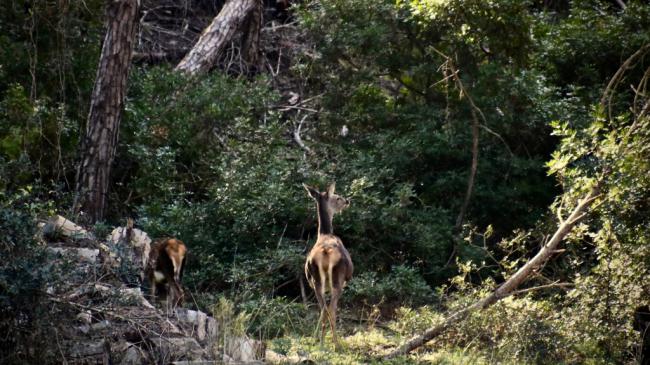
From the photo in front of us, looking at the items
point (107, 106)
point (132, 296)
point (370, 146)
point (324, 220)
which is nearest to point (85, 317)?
point (132, 296)

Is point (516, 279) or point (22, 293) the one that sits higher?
point (22, 293)

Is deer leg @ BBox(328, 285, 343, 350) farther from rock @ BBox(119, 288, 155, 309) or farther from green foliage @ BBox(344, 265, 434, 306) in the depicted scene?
rock @ BBox(119, 288, 155, 309)

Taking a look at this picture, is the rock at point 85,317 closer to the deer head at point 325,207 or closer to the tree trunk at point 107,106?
the deer head at point 325,207

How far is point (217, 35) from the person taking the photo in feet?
64.3

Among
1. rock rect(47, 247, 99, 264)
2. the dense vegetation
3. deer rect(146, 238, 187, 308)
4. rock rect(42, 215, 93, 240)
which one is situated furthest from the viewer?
the dense vegetation

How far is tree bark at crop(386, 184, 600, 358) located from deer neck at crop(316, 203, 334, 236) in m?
1.95

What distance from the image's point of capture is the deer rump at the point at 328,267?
38.8 ft

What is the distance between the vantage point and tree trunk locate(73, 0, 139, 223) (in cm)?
1523

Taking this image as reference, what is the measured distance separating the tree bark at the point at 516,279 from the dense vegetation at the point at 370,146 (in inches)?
6.8

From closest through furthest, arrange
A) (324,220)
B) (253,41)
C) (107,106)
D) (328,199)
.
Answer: (324,220)
(328,199)
(107,106)
(253,41)

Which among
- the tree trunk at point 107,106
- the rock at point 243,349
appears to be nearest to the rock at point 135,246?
the rock at point 243,349

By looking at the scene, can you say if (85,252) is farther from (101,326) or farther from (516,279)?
(516,279)

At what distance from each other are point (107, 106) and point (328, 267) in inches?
202

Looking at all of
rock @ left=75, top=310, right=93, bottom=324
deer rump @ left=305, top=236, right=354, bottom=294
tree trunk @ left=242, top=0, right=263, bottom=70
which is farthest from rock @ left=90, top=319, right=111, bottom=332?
tree trunk @ left=242, top=0, right=263, bottom=70
